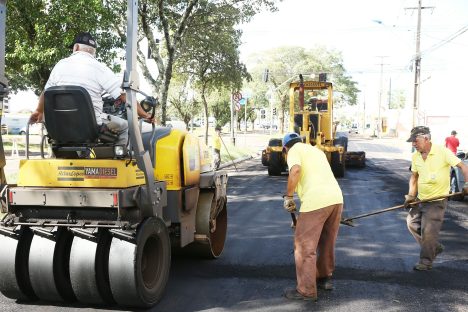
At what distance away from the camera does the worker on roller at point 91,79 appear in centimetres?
468

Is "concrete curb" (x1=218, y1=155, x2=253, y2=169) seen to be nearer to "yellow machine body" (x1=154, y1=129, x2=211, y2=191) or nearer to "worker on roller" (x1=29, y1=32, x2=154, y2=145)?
"yellow machine body" (x1=154, y1=129, x2=211, y2=191)

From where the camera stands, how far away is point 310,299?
16.8ft

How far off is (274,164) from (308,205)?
12.9m

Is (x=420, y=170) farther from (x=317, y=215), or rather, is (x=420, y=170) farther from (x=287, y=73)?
(x=287, y=73)

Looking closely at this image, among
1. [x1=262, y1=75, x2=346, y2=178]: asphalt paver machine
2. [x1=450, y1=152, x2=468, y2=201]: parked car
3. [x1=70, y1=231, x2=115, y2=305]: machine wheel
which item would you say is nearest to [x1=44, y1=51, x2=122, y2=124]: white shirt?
[x1=70, y1=231, x2=115, y2=305]: machine wheel

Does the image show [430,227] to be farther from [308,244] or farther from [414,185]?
[308,244]

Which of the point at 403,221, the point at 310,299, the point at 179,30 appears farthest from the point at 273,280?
the point at 179,30

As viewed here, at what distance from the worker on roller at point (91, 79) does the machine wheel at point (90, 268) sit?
3.13ft

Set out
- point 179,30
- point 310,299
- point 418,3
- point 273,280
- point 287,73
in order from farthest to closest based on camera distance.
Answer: point 287,73
point 418,3
point 179,30
point 273,280
point 310,299

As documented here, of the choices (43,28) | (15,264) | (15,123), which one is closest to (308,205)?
(15,264)

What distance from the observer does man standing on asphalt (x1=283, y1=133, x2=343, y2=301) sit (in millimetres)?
5109

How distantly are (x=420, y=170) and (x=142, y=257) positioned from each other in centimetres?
362

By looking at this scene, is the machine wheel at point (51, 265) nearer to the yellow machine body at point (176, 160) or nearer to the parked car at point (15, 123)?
the yellow machine body at point (176, 160)

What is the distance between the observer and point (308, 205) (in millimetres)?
5168
